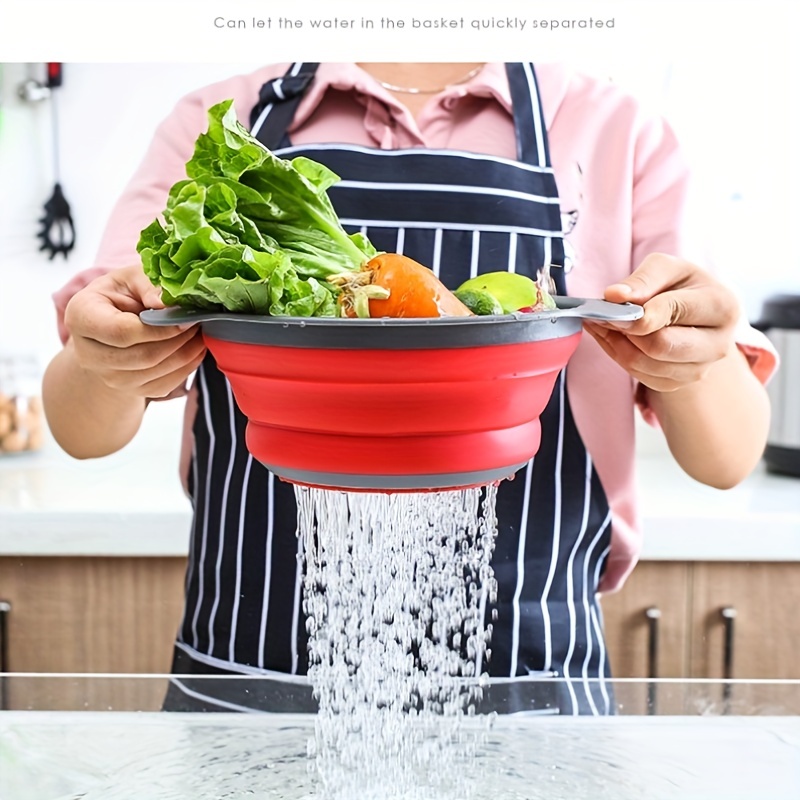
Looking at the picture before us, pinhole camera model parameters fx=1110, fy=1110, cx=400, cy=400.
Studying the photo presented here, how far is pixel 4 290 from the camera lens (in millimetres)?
1468

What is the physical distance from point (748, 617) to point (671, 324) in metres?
0.74

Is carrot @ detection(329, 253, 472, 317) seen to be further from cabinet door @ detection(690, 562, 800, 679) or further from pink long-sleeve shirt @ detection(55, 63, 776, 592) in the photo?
cabinet door @ detection(690, 562, 800, 679)

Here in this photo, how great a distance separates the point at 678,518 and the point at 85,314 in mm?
Answer: 771

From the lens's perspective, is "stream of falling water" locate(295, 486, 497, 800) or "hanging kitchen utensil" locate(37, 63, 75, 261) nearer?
"stream of falling water" locate(295, 486, 497, 800)

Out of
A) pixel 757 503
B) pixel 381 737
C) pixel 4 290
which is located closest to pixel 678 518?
pixel 757 503

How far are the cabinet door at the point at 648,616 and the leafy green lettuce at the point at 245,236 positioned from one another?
76 centimetres

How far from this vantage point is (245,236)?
0.54m

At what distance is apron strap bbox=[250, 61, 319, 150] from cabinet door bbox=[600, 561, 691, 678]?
65 centimetres

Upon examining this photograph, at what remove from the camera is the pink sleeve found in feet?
2.63

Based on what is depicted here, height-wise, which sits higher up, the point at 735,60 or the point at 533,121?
the point at 735,60

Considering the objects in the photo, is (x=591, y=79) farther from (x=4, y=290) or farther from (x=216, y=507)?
(x=4, y=290)

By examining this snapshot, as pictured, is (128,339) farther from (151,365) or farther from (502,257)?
(502,257)

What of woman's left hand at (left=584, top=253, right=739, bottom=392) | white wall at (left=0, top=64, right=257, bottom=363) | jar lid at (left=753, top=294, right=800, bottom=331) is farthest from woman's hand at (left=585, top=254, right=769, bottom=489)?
white wall at (left=0, top=64, right=257, bottom=363)

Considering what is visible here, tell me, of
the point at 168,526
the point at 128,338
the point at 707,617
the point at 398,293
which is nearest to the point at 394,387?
the point at 398,293
